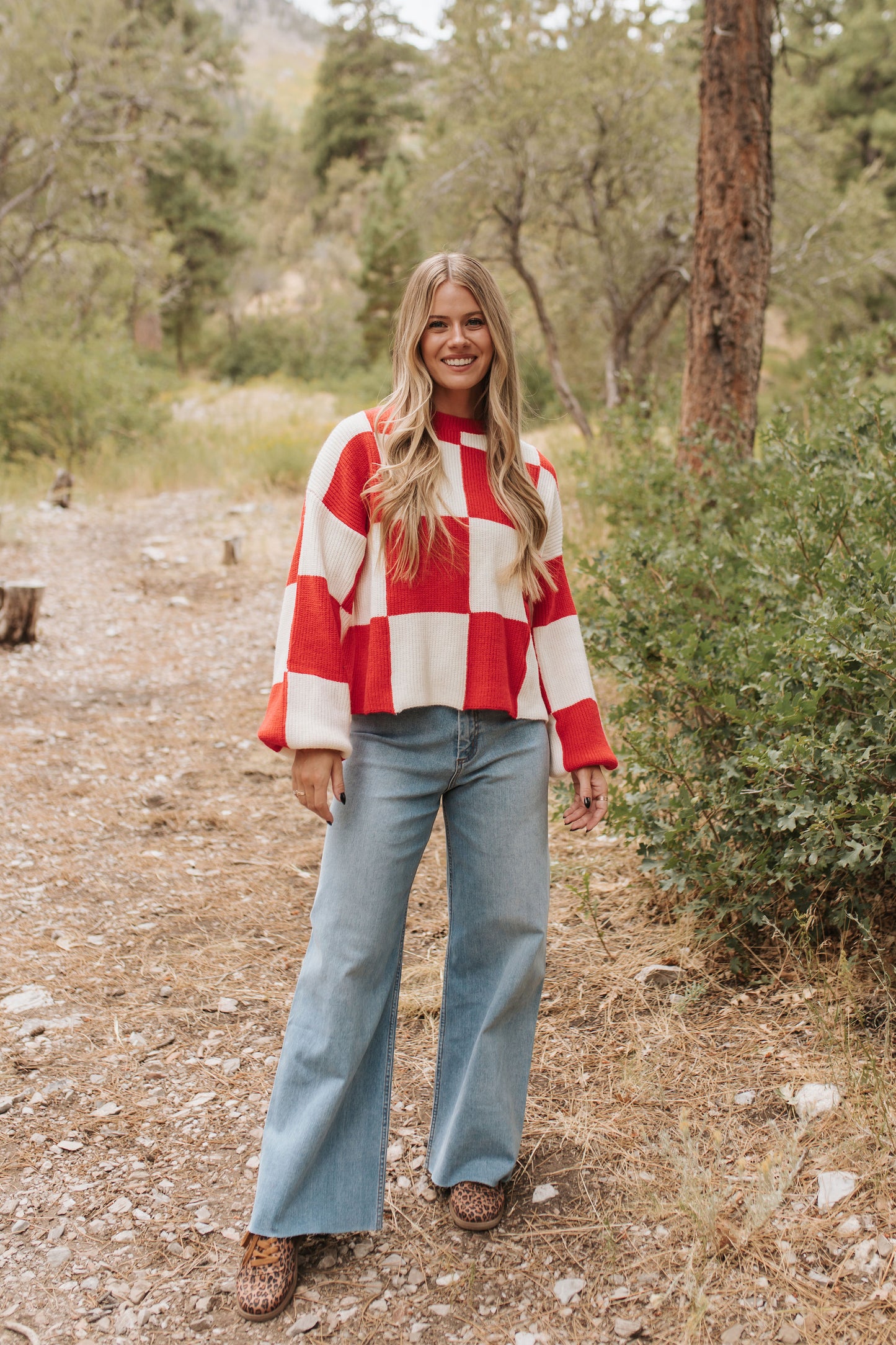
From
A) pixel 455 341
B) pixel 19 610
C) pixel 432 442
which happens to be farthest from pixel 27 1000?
pixel 19 610

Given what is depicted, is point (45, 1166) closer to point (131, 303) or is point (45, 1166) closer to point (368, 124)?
point (131, 303)

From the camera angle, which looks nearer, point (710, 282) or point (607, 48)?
point (710, 282)

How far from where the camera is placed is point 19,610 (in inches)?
250

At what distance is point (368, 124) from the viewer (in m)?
35.7

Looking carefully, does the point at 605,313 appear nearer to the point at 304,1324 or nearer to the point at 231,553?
the point at 231,553

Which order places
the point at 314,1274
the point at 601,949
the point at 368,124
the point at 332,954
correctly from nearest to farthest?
the point at 332,954
the point at 314,1274
the point at 601,949
the point at 368,124

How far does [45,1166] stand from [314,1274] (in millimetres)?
725

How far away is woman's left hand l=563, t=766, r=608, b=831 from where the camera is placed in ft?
6.57

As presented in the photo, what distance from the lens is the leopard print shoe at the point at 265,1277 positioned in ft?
6.06

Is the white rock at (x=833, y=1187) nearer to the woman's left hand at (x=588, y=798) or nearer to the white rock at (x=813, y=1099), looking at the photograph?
the white rock at (x=813, y=1099)

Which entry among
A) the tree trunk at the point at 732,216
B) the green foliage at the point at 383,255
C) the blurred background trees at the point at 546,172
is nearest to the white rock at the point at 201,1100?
the tree trunk at the point at 732,216

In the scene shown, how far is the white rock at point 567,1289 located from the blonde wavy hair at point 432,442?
131 cm

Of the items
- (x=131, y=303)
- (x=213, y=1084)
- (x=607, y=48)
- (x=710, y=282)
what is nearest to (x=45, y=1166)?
(x=213, y=1084)

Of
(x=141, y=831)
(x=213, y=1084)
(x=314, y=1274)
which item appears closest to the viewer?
(x=314, y=1274)
